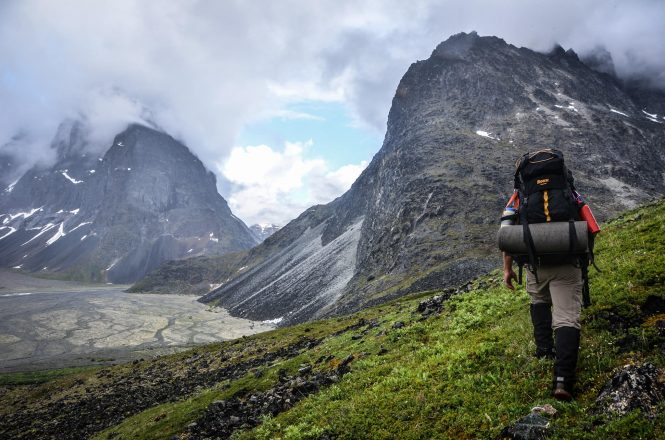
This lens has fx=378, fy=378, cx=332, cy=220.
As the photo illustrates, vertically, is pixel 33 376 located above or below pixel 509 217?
below

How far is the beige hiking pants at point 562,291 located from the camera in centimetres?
750

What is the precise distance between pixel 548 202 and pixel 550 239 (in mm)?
823

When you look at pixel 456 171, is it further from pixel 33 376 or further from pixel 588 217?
pixel 588 217

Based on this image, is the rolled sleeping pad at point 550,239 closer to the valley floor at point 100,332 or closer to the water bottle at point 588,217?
the water bottle at point 588,217

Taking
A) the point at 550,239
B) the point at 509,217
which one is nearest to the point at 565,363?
the point at 550,239

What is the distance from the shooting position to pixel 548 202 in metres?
7.98

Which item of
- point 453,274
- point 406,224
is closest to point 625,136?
point 406,224

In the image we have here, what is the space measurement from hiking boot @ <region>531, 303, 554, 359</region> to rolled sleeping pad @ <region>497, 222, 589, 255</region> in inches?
55.4

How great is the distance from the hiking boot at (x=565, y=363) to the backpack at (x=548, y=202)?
53.1 inches

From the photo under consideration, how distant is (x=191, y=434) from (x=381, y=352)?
8.87 meters

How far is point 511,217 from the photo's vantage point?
8664 mm

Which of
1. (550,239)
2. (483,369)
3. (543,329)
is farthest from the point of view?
(483,369)

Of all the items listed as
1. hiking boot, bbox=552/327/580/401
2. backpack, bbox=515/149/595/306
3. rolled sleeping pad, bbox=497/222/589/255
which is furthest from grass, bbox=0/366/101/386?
backpack, bbox=515/149/595/306

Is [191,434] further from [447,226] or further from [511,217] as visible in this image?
[447,226]
